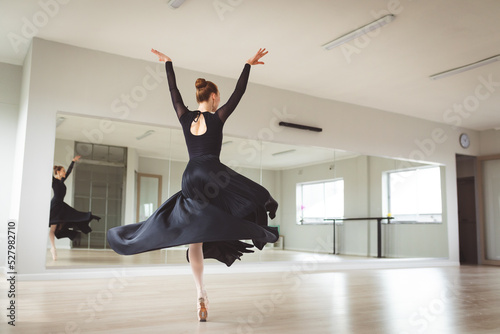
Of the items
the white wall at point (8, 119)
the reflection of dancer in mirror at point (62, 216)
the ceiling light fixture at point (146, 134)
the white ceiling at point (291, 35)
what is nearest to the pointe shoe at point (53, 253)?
the reflection of dancer in mirror at point (62, 216)

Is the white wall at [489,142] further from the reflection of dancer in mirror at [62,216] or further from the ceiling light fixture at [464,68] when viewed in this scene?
the reflection of dancer in mirror at [62,216]

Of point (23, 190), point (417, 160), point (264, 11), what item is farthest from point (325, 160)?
point (23, 190)

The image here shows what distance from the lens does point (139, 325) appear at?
241 centimetres

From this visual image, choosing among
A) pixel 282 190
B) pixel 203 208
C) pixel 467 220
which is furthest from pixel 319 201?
pixel 203 208

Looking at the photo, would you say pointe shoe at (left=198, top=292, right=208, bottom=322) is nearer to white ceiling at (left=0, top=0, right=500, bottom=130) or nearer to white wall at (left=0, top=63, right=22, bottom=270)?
white ceiling at (left=0, top=0, right=500, bottom=130)

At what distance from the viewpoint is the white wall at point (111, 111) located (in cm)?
496

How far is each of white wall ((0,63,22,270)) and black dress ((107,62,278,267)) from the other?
3.99 metres

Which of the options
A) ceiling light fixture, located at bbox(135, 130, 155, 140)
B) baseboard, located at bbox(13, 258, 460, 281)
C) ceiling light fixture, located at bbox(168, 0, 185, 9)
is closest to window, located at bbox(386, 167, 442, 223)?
baseboard, located at bbox(13, 258, 460, 281)

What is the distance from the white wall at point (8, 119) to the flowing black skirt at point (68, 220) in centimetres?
116

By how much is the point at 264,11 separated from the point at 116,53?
2.13 metres

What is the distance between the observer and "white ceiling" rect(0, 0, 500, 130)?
4461mm

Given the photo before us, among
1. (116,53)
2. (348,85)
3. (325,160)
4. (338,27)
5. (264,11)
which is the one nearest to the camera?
(264,11)

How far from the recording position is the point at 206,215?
8.03ft

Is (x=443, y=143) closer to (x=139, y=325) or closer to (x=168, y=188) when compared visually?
(x=168, y=188)
